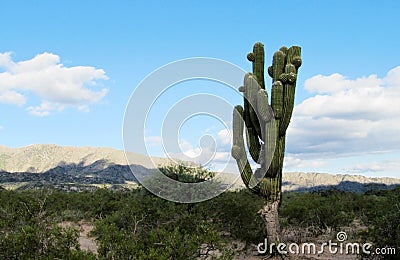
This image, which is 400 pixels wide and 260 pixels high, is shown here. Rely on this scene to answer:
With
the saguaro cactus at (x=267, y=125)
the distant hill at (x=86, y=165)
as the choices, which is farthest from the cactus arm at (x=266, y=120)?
the distant hill at (x=86, y=165)

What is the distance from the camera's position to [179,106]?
31.5 ft

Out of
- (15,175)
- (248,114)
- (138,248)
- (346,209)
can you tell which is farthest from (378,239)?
(15,175)

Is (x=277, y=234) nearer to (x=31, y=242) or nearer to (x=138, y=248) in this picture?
(x=138, y=248)

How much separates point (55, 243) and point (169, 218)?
7.05 meters

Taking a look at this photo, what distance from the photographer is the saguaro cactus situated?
9.80 meters

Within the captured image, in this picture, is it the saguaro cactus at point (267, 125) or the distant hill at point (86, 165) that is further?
the distant hill at point (86, 165)

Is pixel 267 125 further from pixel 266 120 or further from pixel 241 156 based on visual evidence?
pixel 241 156

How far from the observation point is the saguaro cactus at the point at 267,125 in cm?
980

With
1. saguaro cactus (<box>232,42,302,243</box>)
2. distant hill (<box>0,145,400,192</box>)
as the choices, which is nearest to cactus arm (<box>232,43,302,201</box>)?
saguaro cactus (<box>232,42,302,243</box>)

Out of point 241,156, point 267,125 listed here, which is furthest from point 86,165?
point 267,125

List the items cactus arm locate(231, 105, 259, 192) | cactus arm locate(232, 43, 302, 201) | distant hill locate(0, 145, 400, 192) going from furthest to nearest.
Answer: distant hill locate(0, 145, 400, 192) < cactus arm locate(231, 105, 259, 192) < cactus arm locate(232, 43, 302, 201)

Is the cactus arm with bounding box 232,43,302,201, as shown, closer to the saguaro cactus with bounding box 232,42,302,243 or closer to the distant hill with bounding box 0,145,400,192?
the saguaro cactus with bounding box 232,42,302,243

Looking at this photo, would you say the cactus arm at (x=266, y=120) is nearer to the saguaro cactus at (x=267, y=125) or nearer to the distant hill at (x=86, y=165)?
the saguaro cactus at (x=267, y=125)

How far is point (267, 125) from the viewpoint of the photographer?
982 centimetres
